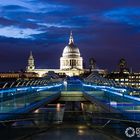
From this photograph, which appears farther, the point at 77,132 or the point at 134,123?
the point at 77,132

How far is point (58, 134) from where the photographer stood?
51.1 feet

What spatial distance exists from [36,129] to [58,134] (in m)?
0.72

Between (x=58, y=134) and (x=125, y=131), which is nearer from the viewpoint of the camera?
(x=125, y=131)

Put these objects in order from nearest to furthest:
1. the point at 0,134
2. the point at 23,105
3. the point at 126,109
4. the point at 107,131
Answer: the point at 0,134, the point at 107,131, the point at 126,109, the point at 23,105

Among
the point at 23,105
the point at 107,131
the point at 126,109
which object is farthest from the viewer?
the point at 23,105

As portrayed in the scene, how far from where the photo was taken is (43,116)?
15531mm

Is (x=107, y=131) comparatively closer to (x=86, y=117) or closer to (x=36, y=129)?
(x=86, y=117)

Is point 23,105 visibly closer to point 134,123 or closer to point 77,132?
point 77,132

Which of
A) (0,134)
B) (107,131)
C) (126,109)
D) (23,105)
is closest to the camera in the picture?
(0,134)

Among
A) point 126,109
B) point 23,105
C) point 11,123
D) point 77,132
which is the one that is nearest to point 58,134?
point 77,132

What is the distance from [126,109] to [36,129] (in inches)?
166

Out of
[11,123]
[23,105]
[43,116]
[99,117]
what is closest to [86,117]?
[99,117]

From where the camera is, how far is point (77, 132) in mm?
15711

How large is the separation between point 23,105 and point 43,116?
5088 millimetres
